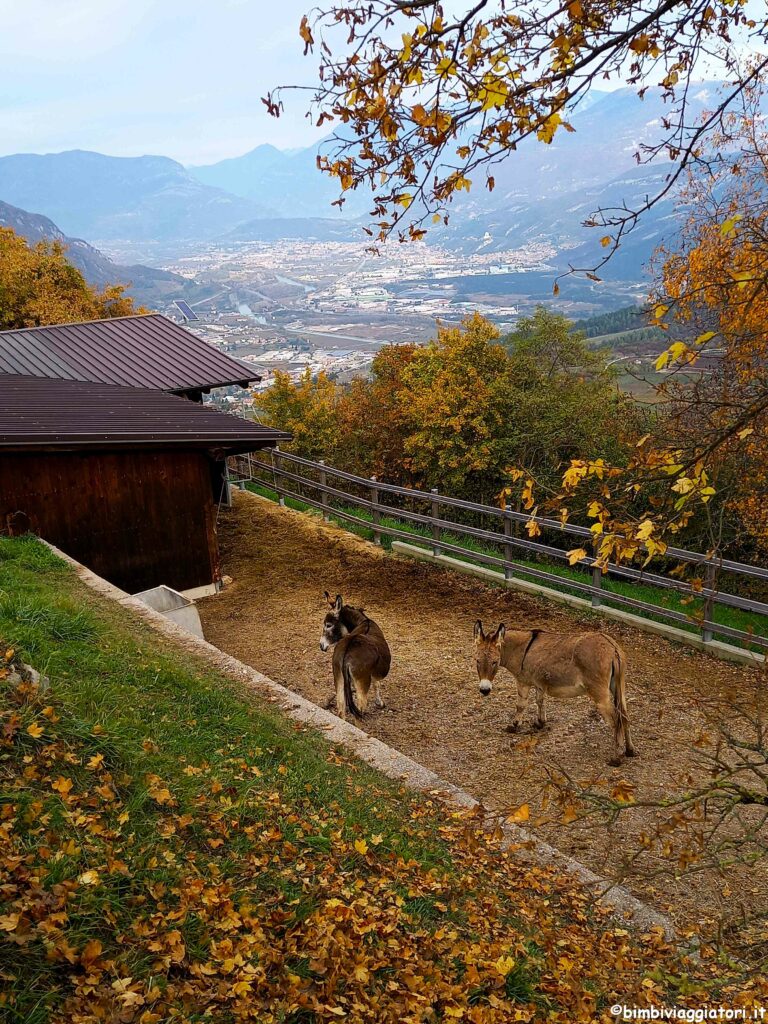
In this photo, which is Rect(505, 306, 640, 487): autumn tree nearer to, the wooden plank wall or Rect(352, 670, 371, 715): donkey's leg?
the wooden plank wall

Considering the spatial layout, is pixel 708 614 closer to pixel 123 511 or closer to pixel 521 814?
pixel 521 814

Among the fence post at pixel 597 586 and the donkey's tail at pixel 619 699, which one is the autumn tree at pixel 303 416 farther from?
the donkey's tail at pixel 619 699

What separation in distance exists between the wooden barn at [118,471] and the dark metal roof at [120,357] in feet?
1.20

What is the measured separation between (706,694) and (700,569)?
5835 mm

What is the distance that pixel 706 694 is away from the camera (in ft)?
25.8

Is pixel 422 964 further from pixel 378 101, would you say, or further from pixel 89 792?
pixel 378 101

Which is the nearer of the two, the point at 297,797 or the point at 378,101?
the point at 378,101

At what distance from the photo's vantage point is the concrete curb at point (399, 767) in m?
4.52

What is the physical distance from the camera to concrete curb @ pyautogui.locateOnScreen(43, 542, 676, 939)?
4.52 meters

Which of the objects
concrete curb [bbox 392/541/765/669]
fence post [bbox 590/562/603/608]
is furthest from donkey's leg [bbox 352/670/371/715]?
fence post [bbox 590/562/603/608]

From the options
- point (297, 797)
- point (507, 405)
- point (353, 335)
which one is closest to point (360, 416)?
point (507, 405)

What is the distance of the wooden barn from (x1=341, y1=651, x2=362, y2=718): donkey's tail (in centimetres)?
516

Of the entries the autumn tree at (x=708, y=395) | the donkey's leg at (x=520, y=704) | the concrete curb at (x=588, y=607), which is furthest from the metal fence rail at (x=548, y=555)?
the donkey's leg at (x=520, y=704)

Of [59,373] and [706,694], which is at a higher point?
[59,373]
